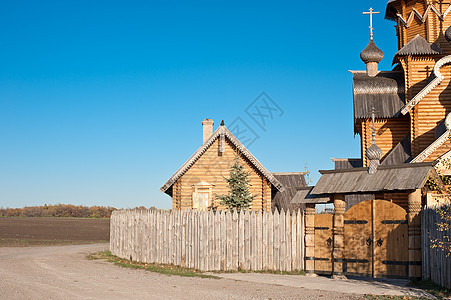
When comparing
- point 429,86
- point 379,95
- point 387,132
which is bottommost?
point 387,132

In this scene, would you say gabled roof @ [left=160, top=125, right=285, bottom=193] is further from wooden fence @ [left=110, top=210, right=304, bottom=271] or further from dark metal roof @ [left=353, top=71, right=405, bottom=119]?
wooden fence @ [left=110, top=210, right=304, bottom=271]

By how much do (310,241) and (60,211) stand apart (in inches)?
3264

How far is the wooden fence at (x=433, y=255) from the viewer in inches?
499

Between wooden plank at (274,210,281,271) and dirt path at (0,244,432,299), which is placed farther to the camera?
wooden plank at (274,210,281,271)

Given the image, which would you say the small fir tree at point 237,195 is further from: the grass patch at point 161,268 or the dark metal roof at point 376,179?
the dark metal roof at point 376,179

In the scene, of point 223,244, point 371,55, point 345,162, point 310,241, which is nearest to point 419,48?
point 371,55

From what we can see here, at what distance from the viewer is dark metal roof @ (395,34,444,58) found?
28906mm

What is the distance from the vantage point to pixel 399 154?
27.3 metres

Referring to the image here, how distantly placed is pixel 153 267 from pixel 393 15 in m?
23.9

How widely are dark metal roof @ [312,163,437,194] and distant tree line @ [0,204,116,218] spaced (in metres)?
78.4

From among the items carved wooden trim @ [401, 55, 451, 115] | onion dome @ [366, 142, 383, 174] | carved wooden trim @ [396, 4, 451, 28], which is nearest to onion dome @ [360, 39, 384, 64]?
carved wooden trim @ [396, 4, 451, 28]

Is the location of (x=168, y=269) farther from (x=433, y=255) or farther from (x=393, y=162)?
(x=393, y=162)

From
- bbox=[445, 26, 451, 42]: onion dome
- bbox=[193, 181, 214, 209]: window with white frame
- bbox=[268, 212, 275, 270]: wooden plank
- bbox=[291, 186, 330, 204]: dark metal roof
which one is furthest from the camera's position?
bbox=[193, 181, 214, 209]: window with white frame

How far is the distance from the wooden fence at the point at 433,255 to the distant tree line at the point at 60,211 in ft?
266
